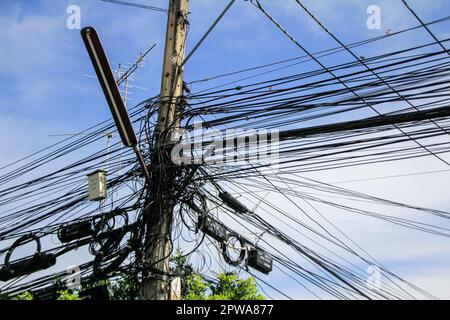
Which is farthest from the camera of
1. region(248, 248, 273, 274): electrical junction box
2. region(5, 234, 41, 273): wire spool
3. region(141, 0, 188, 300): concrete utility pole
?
region(5, 234, 41, 273): wire spool

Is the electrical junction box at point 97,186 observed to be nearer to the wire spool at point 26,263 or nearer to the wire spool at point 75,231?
the wire spool at point 75,231

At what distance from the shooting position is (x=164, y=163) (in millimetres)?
7117

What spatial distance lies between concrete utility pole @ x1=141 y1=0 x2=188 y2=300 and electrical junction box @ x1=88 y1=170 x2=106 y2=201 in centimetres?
60

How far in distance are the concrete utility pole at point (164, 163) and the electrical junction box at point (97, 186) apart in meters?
0.60

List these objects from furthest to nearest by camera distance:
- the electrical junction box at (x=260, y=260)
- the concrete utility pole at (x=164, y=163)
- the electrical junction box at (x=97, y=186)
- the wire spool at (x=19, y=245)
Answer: the wire spool at (x=19, y=245) < the electrical junction box at (x=260, y=260) < the electrical junction box at (x=97, y=186) < the concrete utility pole at (x=164, y=163)

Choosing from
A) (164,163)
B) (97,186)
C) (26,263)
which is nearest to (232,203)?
(164,163)

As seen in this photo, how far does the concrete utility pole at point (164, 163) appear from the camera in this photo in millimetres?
6570

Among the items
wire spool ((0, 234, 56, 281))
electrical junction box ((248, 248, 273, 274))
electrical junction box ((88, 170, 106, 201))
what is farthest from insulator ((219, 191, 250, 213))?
wire spool ((0, 234, 56, 281))

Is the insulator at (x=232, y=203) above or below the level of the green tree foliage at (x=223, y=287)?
above

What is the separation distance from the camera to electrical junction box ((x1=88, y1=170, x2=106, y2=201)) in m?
7.05

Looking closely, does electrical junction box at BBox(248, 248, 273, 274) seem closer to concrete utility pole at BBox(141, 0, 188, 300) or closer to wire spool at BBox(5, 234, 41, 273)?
concrete utility pole at BBox(141, 0, 188, 300)

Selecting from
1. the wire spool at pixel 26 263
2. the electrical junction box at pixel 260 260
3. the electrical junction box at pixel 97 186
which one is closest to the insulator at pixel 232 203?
Answer: the electrical junction box at pixel 260 260
